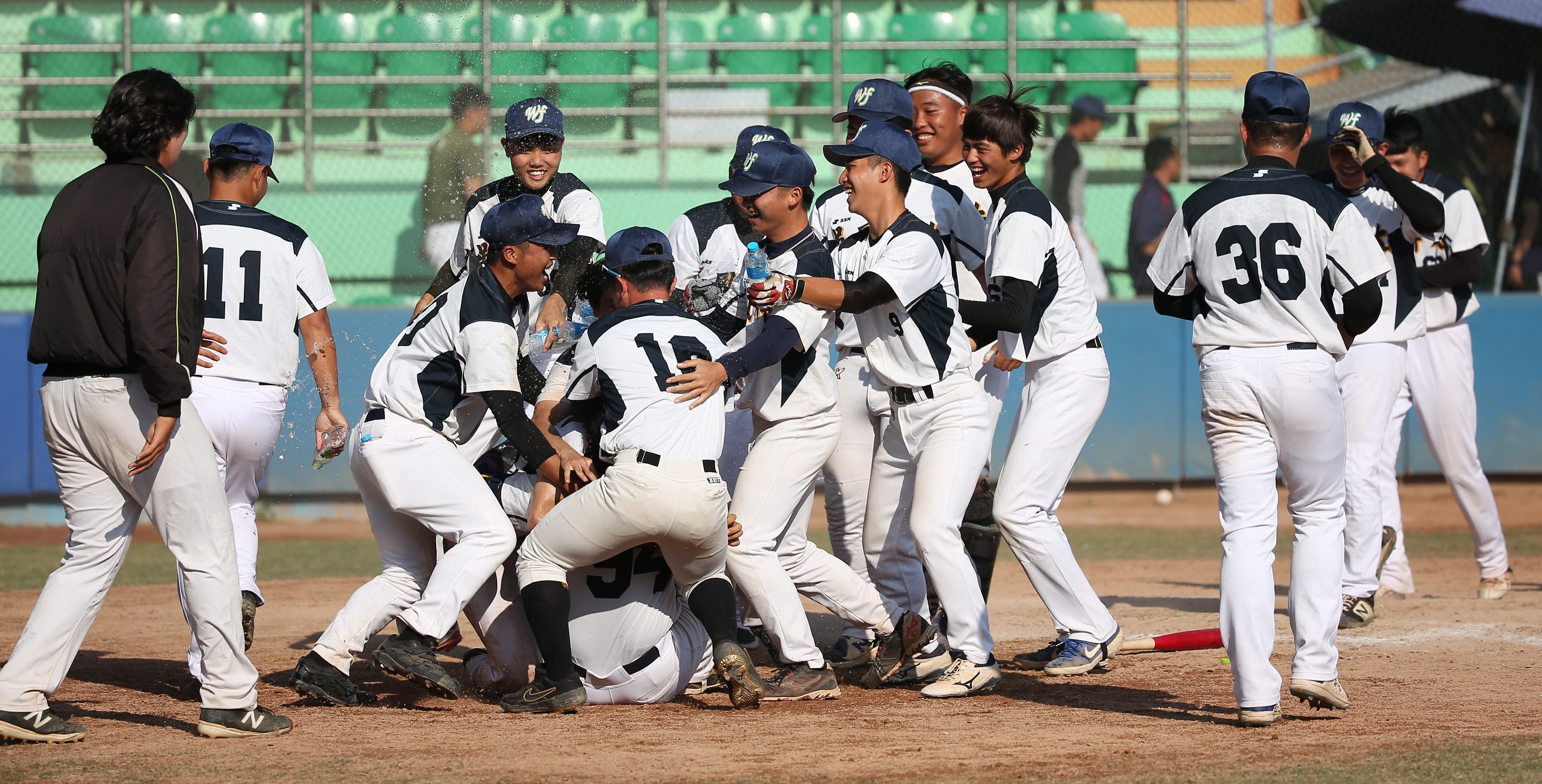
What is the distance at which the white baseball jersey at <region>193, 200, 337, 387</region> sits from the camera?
17.7 ft

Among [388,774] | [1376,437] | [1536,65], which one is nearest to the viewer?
[388,774]

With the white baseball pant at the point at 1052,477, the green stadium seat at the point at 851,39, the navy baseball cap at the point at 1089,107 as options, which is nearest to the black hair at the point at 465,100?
the green stadium seat at the point at 851,39

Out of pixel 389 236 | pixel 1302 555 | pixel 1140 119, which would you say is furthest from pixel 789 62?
pixel 1302 555

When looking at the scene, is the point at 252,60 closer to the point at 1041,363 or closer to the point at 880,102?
the point at 880,102

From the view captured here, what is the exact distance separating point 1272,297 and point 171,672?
449 cm

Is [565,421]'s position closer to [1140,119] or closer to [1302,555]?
[1302,555]

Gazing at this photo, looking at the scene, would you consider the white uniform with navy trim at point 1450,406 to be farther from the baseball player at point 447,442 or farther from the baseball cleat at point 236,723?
the baseball cleat at point 236,723

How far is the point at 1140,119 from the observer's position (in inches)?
567

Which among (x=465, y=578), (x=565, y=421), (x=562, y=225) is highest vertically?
(x=562, y=225)

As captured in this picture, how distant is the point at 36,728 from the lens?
4.34 m

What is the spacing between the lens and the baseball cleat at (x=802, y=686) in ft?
16.7

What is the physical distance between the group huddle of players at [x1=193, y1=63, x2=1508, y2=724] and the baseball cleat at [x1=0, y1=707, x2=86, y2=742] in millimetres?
753

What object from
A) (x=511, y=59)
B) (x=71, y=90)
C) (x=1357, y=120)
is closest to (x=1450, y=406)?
(x=1357, y=120)

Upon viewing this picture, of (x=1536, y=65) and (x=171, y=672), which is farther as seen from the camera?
(x=1536, y=65)
